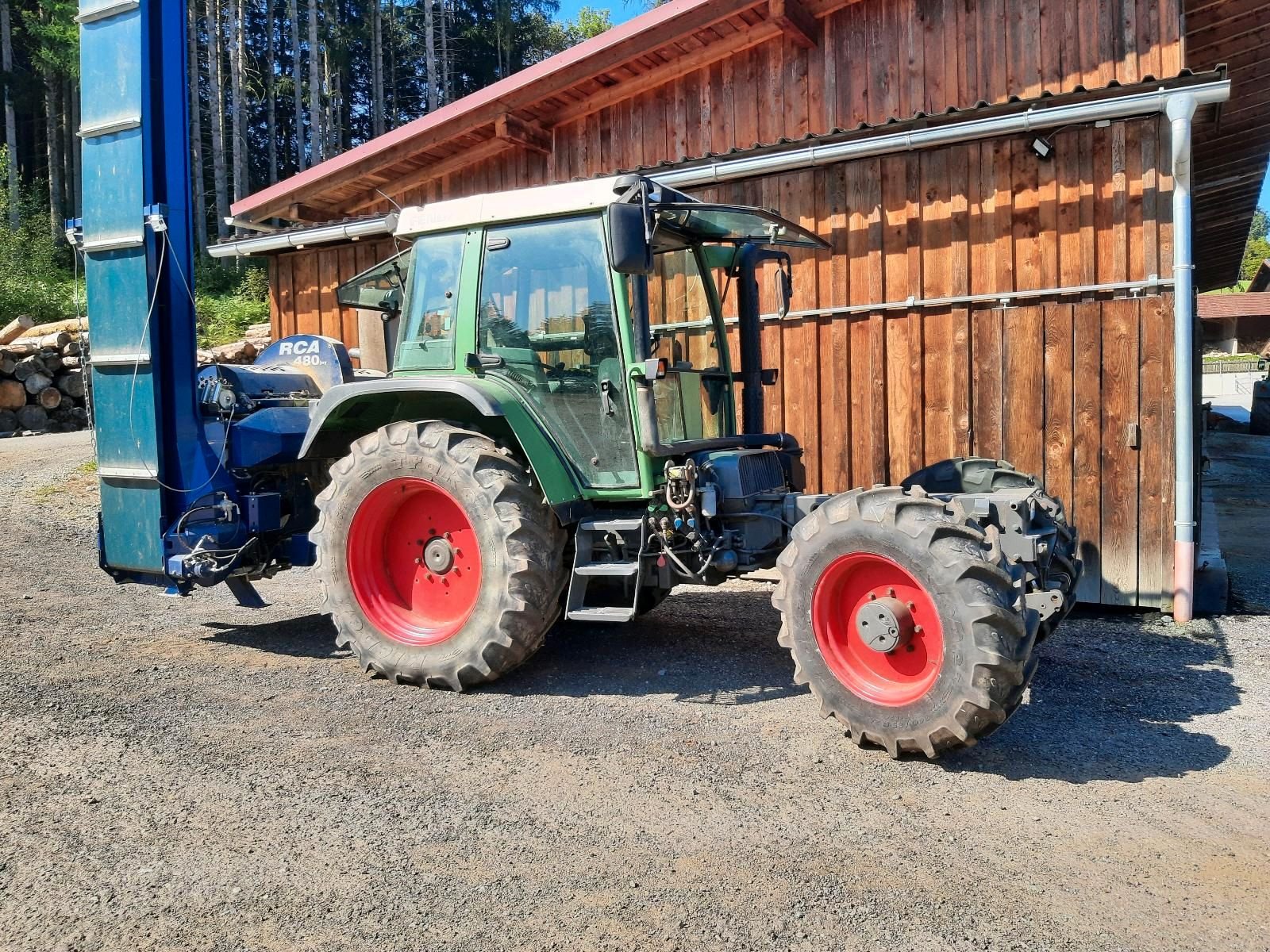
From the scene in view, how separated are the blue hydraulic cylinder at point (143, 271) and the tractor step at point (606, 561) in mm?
2378

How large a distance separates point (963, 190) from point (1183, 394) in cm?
Answer: 205

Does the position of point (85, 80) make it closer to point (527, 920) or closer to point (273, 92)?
point (527, 920)

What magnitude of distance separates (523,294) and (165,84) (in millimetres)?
2636

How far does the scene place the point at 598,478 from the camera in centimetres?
511

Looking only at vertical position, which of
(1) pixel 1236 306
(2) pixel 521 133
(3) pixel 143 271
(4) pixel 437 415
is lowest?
(4) pixel 437 415

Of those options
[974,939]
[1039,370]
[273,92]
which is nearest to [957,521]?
[974,939]

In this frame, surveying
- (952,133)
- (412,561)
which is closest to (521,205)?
(412,561)

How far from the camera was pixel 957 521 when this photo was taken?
398 cm

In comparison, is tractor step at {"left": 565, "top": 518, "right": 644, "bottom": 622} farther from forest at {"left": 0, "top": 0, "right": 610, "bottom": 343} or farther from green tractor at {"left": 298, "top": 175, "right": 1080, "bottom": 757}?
forest at {"left": 0, "top": 0, "right": 610, "bottom": 343}

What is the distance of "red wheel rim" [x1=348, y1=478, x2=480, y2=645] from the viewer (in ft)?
17.6

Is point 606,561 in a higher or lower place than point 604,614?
higher

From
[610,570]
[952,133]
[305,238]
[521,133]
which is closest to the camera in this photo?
[610,570]

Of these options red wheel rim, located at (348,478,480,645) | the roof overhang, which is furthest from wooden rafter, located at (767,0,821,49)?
red wheel rim, located at (348,478,480,645)

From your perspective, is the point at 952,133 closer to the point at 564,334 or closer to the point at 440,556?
the point at 564,334
